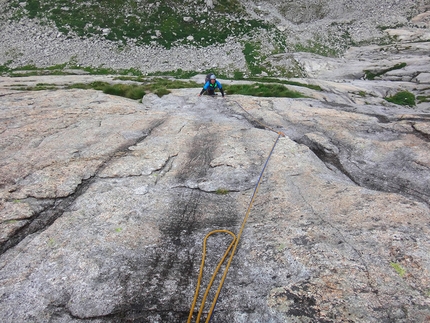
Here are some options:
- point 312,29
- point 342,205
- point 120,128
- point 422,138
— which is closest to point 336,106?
point 422,138

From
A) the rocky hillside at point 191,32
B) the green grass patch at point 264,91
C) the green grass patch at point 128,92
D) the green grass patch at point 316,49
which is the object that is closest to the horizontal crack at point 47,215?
the green grass patch at point 128,92

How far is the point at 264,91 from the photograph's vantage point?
2447 centimetres

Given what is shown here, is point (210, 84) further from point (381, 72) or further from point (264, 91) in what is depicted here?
point (381, 72)

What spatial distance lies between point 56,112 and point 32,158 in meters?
5.06

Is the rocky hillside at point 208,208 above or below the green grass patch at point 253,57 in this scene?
below

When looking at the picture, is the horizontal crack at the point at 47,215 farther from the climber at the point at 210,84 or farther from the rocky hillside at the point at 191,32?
the rocky hillside at the point at 191,32

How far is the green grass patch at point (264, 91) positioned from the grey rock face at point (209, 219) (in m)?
11.2

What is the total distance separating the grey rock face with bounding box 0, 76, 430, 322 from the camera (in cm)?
462

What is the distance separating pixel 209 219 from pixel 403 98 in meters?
28.4

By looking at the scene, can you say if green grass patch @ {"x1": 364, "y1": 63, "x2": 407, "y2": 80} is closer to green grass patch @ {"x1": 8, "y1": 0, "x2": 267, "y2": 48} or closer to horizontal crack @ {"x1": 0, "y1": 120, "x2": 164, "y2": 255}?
green grass patch @ {"x1": 8, "y1": 0, "x2": 267, "y2": 48}

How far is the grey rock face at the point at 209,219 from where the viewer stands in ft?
15.2


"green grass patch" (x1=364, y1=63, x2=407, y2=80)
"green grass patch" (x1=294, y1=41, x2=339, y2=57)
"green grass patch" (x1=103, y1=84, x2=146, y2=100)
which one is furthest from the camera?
"green grass patch" (x1=294, y1=41, x2=339, y2=57)

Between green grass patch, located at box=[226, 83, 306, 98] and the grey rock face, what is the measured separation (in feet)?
36.7

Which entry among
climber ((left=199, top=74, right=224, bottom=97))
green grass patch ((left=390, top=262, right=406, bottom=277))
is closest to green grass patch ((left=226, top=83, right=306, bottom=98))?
climber ((left=199, top=74, right=224, bottom=97))
